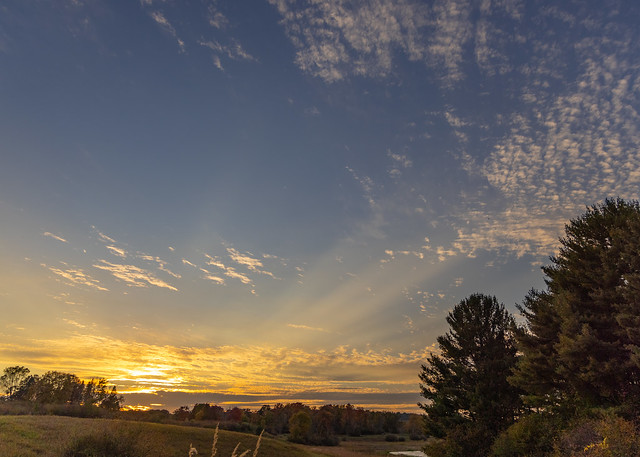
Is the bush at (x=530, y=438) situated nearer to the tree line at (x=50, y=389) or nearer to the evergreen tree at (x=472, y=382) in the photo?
the evergreen tree at (x=472, y=382)

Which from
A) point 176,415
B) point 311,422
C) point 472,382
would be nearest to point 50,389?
point 176,415

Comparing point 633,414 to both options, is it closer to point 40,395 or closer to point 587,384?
point 587,384

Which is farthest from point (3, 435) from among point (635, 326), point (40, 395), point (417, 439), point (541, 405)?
point (417, 439)

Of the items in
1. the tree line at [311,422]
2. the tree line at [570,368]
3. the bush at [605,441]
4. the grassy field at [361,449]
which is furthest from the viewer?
the tree line at [311,422]

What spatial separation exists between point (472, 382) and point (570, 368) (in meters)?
16.6

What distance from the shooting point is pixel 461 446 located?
34.9 metres

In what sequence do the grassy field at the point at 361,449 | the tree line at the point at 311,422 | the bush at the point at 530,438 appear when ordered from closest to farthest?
the bush at the point at 530,438, the grassy field at the point at 361,449, the tree line at the point at 311,422

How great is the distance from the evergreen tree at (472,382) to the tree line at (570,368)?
10 centimetres

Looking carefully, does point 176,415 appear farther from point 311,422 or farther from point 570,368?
point 570,368

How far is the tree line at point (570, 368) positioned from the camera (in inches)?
811

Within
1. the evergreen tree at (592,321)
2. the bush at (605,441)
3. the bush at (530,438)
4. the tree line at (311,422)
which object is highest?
the evergreen tree at (592,321)

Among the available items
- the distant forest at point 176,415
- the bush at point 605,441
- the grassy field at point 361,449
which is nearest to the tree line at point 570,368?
the bush at point 605,441

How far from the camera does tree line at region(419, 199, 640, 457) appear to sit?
20.6 m

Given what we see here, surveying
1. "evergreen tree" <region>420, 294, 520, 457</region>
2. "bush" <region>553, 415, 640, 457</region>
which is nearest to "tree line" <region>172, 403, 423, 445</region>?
"evergreen tree" <region>420, 294, 520, 457</region>
